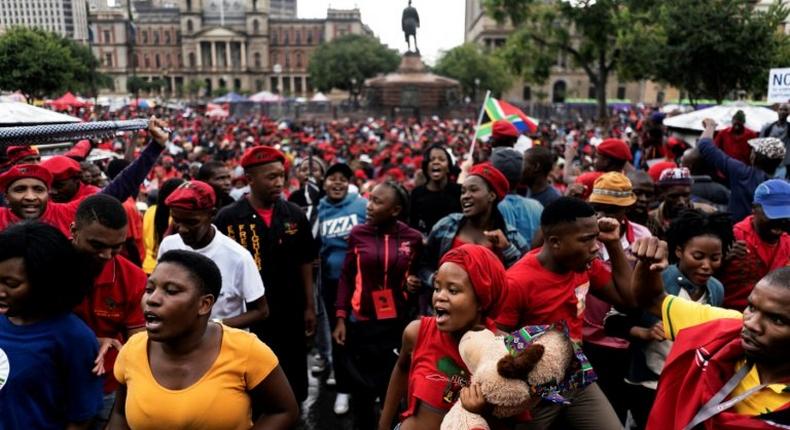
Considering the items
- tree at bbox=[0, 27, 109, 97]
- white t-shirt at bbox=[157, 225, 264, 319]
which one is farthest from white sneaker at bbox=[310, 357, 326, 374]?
tree at bbox=[0, 27, 109, 97]

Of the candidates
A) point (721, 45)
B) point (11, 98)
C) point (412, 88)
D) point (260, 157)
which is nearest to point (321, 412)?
point (260, 157)

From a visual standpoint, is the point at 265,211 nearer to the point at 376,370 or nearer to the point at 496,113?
the point at 376,370

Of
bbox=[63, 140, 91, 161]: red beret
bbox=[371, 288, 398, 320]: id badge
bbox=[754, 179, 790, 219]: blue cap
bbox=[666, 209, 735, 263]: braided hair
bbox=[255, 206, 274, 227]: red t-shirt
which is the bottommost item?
bbox=[371, 288, 398, 320]: id badge

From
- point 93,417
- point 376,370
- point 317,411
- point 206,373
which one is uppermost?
point 206,373

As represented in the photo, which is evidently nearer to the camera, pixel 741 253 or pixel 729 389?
pixel 729 389

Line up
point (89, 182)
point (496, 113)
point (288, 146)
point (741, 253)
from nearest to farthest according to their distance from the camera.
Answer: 1. point (741, 253)
2. point (89, 182)
3. point (496, 113)
4. point (288, 146)

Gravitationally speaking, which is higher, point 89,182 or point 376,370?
point 89,182

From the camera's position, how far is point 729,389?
200 cm

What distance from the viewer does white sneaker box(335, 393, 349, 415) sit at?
4812mm

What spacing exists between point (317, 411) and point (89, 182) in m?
3.24

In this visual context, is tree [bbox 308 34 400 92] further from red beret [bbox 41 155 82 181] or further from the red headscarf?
the red headscarf

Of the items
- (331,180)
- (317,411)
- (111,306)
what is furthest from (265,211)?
(317,411)

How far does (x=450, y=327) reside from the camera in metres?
2.44

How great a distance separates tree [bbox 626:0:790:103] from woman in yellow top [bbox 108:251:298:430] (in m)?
15.7
